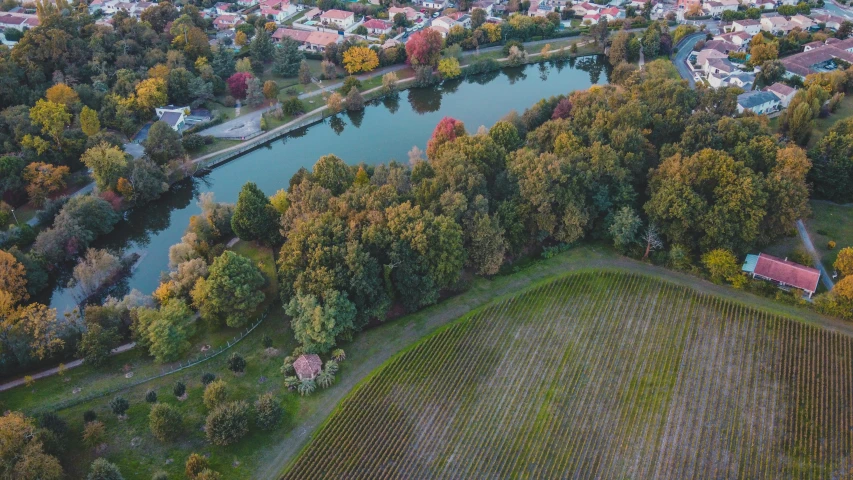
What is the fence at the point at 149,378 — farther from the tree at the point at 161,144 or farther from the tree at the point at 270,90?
the tree at the point at 270,90

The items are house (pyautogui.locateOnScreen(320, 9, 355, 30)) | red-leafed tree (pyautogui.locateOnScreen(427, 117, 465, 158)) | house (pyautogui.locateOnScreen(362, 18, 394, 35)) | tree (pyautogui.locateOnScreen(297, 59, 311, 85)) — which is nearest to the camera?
red-leafed tree (pyautogui.locateOnScreen(427, 117, 465, 158))

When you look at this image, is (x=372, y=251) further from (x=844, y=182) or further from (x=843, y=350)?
(x=844, y=182)

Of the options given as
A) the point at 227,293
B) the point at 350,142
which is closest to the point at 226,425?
the point at 227,293

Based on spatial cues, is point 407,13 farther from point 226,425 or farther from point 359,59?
point 226,425

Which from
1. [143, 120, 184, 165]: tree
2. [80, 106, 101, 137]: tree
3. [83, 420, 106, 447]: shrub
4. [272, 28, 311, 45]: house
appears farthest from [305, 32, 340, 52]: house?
[83, 420, 106, 447]: shrub

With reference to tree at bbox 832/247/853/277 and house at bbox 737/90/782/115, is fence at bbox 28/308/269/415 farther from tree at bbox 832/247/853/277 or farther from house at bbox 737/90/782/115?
house at bbox 737/90/782/115

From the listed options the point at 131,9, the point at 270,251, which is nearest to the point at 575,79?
the point at 270,251
